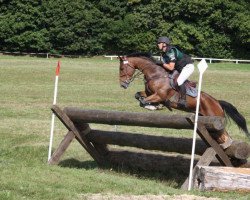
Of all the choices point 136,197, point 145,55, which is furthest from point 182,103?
point 136,197

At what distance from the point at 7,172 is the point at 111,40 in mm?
54918

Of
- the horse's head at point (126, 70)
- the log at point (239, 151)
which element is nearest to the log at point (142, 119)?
the log at point (239, 151)

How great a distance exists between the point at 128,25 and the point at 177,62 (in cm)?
5214

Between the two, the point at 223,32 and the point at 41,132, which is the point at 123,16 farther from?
the point at 41,132

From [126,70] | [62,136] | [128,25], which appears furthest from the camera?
[128,25]

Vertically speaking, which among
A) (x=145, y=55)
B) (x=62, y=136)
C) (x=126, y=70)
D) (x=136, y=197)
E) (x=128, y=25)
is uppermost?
(x=128, y=25)

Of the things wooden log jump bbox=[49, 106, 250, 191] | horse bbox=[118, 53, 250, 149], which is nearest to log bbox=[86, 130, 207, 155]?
wooden log jump bbox=[49, 106, 250, 191]

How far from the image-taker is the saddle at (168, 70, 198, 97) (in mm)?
12133

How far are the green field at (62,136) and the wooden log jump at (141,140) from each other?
0.97ft

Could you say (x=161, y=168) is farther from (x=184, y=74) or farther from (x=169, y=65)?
(x=169, y=65)

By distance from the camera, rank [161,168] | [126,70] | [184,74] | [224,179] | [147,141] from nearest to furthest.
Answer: [224,179], [147,141], [161,168], [184,74], [126,70]

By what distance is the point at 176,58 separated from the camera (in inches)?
481

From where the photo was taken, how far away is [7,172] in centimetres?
936

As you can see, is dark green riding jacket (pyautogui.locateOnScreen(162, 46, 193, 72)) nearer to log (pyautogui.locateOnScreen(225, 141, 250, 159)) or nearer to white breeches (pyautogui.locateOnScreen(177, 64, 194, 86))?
white breeches (pyautogui.locateOnScreen(177, 64, 194, 86))
